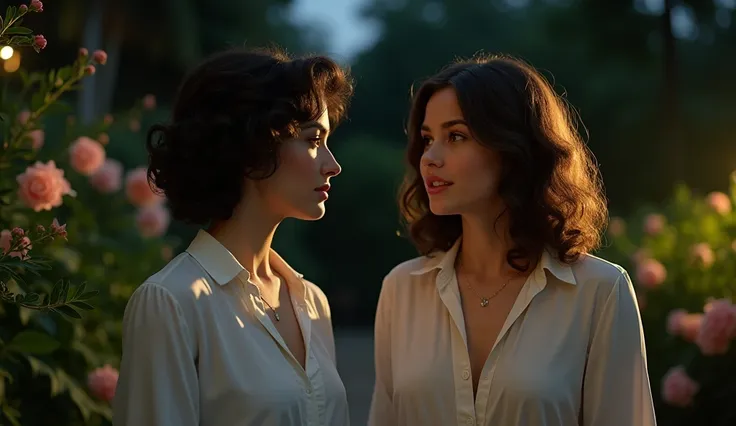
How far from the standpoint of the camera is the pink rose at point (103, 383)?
11.7 feet

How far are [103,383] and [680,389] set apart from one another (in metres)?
2.62

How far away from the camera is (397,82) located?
2567 cm

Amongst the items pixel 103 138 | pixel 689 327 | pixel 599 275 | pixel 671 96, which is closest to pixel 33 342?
pixel 103 138

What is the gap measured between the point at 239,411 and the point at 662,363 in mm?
3579

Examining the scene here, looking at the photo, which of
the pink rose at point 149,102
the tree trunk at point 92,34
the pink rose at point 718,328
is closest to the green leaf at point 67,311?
the pink rose at point 149,102

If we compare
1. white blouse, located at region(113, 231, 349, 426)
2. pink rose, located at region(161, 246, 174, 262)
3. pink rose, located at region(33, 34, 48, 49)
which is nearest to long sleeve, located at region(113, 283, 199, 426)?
white blouse, located at region(113, 231, 349, 426)

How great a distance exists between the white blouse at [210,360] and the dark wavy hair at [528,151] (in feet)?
2.50

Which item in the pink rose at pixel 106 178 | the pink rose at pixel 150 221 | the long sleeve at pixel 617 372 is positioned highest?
the pink rose at pixel 106 178

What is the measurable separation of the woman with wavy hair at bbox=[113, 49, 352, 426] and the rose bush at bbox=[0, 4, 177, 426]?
178mm

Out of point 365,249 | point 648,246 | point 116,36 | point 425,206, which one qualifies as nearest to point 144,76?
point 116,36

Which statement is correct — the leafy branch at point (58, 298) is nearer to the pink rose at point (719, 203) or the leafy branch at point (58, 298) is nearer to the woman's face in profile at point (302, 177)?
the woman's face in profile at point (302, 177)

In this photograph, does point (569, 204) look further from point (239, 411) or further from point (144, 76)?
point (144, 76)

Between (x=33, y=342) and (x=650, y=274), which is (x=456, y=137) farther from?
(x=650, y=274)

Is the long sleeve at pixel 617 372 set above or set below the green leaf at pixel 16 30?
below
